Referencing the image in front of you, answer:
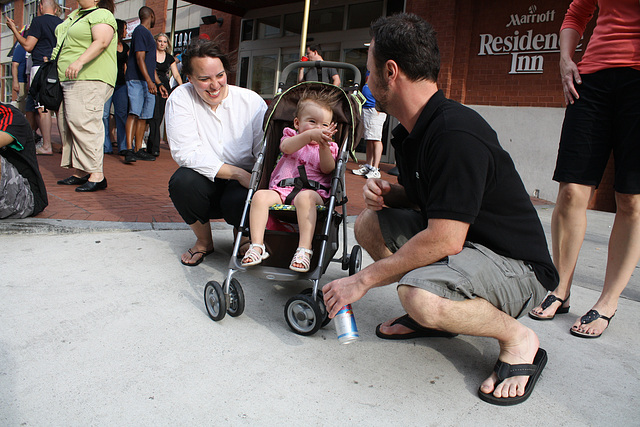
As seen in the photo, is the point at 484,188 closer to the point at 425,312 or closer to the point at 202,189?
the point at 425,312

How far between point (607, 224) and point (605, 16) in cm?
397

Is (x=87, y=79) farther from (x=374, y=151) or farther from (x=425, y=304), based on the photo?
(x=374, y=151)

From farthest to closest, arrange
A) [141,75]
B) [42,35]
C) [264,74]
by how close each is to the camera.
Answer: [264,74] → [141,75] → [42,35]

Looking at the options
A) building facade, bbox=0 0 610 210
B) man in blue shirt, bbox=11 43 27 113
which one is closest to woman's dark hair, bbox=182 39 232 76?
building facade, bbox=0 0 610 210

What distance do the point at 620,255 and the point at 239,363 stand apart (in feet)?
6.49

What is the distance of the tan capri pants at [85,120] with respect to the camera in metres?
4.87

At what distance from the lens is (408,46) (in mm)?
1903

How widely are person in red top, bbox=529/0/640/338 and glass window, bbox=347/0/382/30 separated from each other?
7.95 meters

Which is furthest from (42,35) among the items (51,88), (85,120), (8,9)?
(8,9)

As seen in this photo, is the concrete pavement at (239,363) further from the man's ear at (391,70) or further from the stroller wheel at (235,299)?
the man's ear at (391,70)

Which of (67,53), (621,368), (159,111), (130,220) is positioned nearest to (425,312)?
(621,368)

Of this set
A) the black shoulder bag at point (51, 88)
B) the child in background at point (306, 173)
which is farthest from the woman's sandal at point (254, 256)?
the black shoulder bag at point (51, 88)

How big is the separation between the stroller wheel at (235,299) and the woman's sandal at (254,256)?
110 mm

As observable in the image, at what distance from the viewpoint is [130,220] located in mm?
4031
